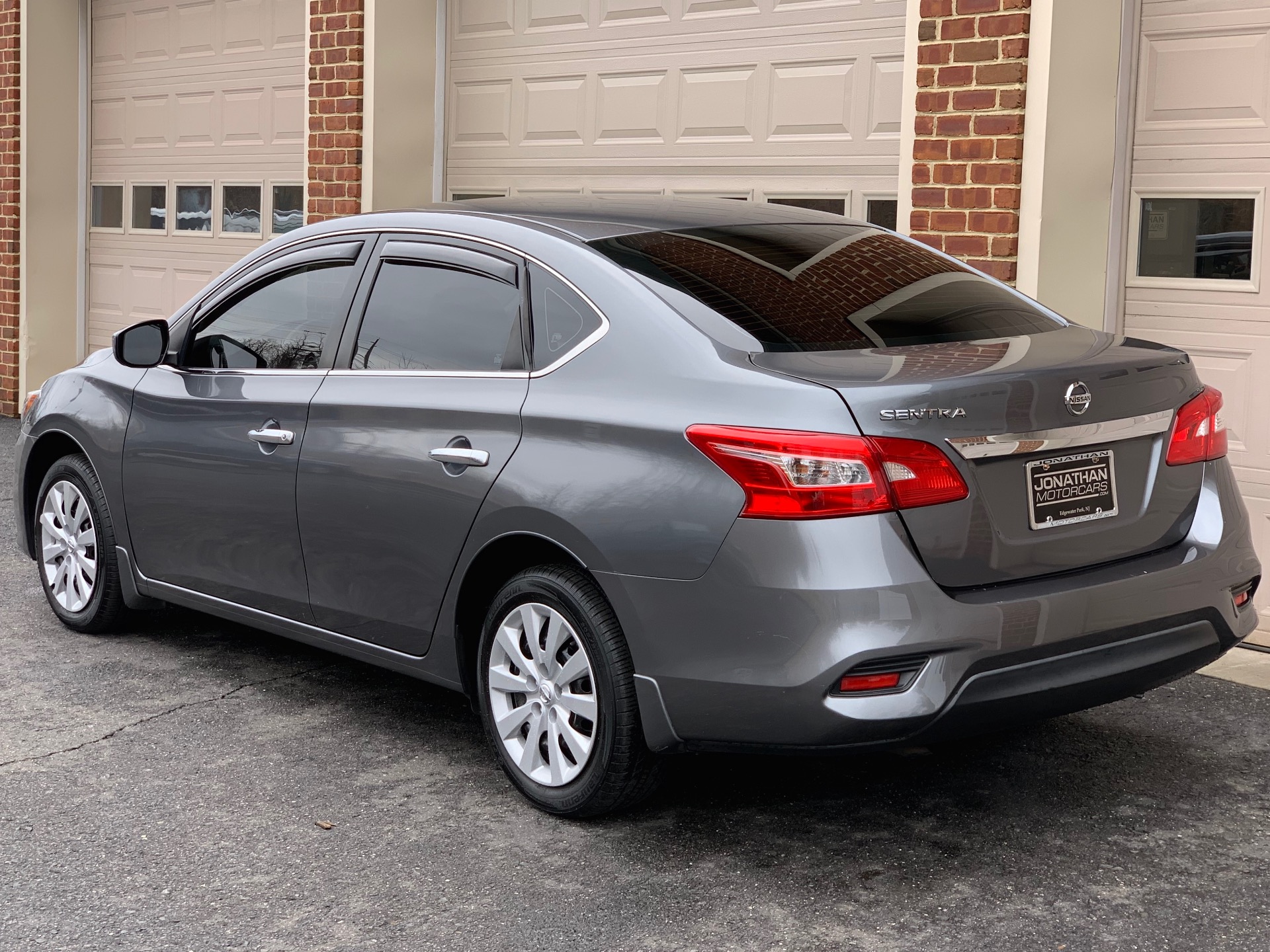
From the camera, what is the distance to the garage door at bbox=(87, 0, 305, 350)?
34.9ft

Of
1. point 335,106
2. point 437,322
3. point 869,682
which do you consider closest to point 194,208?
point 335,106

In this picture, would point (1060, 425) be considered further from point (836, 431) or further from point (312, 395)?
point (312, 395)

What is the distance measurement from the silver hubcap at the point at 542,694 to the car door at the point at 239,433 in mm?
935

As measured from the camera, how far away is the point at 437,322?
15.0 feet

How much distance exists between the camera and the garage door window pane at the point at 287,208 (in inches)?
410

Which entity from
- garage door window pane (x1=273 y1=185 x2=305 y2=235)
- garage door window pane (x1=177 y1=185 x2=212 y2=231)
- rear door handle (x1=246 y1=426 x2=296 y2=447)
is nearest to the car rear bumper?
rear door handle (x1=246 y1=426 x2=296 y2=447)

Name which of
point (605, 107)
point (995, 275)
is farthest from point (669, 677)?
point (605, 107)

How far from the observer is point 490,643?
428cm

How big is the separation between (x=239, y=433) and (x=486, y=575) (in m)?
1.23

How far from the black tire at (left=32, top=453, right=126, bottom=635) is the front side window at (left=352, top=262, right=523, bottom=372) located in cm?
159

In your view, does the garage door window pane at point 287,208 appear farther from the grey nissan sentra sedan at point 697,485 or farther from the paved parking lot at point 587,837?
the paved parking lot at point 587,837

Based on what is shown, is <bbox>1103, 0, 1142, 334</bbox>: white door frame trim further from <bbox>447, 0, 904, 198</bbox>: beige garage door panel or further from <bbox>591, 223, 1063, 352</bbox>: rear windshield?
<bbox>591, 223, 1063, 352</bbox>: rear windshield

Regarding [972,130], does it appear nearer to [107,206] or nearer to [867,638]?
[867,638]

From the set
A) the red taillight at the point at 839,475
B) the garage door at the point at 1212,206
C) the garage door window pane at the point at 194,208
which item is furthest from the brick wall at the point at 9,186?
the red taillight at the point at 839,475
